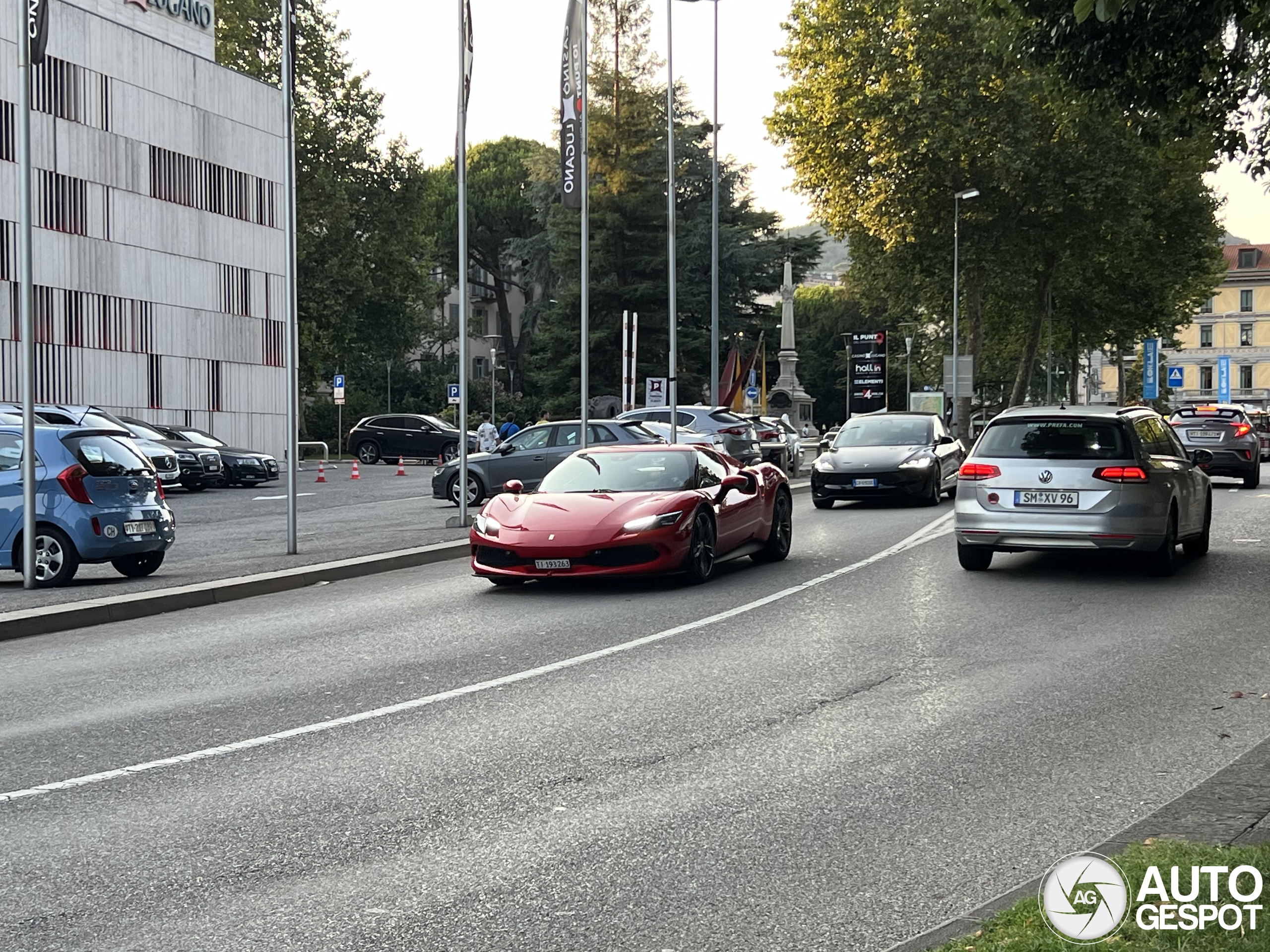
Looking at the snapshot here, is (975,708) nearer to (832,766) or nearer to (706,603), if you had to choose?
(832,766)

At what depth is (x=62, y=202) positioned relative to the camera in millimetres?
43594

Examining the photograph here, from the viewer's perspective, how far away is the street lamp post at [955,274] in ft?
163

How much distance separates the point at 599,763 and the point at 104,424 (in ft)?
64.6

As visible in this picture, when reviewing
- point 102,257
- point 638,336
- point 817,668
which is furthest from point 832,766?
point 638,336

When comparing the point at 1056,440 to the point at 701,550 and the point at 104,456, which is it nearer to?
the point at 701,550

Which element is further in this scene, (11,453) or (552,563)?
(11,453)

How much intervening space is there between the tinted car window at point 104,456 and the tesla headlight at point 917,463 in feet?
40.6

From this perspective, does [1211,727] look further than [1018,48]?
No

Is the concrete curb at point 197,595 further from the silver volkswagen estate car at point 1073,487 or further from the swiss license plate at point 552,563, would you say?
the silver volkswagen estate car at point 1073,487

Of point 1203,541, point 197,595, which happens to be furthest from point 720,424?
point 197,595

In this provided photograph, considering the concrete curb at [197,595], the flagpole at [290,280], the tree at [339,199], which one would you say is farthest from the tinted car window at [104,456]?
the tree at [339,199]

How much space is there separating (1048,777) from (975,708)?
5.12ft

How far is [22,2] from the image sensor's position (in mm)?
14875

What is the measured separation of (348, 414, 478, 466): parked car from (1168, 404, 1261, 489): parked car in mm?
25364
